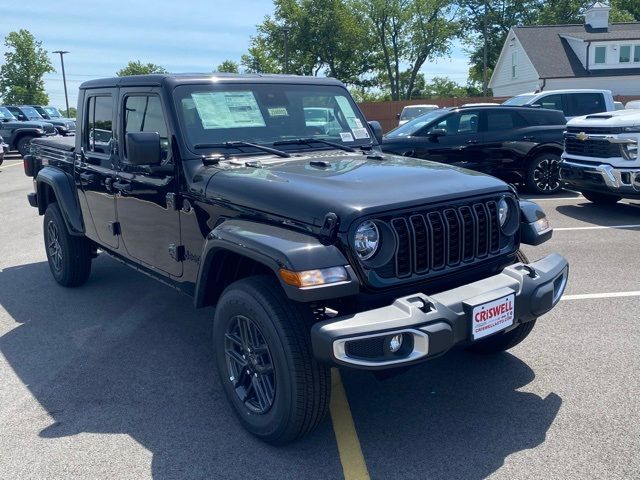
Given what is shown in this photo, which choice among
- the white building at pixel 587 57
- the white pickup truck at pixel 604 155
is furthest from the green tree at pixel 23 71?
the white pickup truck at pixel 604 155

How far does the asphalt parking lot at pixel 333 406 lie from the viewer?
3.20 metres

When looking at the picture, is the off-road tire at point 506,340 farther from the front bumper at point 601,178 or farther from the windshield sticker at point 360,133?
the front bumper at point 601,178

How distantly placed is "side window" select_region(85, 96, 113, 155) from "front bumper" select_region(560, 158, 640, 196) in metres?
6.66

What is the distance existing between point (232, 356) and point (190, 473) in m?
0.66

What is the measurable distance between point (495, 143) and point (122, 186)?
7.93m

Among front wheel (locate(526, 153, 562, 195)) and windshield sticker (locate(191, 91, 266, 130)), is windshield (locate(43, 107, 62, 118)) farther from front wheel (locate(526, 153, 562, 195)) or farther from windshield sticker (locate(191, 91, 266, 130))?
windshield sticker (locate(191, 91, 266, 130))

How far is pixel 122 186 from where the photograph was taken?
477 centimetres

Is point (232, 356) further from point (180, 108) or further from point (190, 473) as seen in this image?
point (180, 108)

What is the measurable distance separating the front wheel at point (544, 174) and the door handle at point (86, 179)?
8.11 m

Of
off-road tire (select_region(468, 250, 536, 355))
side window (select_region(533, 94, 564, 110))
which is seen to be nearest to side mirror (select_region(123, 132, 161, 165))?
off-road tire (select_region(468, 250, 536, 355))

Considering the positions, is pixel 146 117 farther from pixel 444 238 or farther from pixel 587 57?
pixel 587 57

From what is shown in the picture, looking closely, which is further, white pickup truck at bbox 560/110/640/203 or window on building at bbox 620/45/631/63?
window on building at bbox 620/45/631/63

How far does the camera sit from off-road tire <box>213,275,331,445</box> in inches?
120

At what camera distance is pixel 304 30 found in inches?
1907
